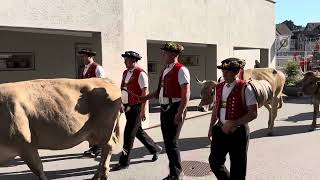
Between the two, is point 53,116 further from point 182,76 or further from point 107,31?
point 107,31

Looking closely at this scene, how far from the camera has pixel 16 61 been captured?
11836mm

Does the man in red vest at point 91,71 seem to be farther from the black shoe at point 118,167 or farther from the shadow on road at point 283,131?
the shadow on road at point 283,131

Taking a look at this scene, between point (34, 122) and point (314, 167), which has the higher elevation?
point (34, 122)

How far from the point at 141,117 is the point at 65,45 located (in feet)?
20.6

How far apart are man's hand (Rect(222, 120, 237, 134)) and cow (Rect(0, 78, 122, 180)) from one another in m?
1.76

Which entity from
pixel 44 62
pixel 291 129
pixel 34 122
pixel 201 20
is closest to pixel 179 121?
pixel 34 122

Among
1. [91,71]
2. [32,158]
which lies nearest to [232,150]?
[32,158]

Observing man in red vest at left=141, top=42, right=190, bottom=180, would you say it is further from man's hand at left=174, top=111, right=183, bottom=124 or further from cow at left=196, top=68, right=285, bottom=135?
cow at left=196, top=68, right=285, bottom=135

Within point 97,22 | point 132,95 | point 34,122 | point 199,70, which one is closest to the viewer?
point 34,122

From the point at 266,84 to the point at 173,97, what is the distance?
3970 mm

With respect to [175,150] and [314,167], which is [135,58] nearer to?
[175,150]

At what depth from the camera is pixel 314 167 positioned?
7.65 m

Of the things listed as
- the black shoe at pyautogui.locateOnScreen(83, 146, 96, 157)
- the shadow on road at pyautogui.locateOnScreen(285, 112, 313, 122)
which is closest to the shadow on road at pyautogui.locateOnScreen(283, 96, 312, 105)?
the shadow on road at pyautogui.locateOnScreen(285, 112, 313, 122)

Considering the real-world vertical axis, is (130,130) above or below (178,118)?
below
